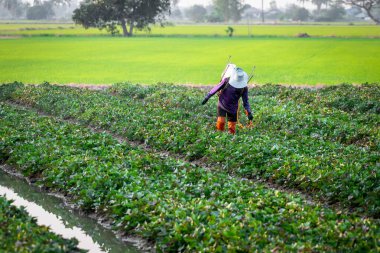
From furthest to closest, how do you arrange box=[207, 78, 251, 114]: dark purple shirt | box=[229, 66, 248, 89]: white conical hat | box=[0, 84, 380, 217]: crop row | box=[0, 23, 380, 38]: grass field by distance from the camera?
box=[0, 23, 380, 38]: grass field
box=[207, 78, 251, 114]: dark purple shirt
box=[229, 66, 248, 89]: white conical hat
box=[0, 84, 380, 217]: crop row

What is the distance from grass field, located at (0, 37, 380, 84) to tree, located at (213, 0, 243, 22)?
3580 inches

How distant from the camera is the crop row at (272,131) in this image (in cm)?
1207

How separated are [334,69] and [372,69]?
2.59 meters

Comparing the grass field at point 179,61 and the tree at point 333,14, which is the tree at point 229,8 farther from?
the grass field at point 179,61

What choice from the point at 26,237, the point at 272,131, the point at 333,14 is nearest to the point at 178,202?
the point at 26,237

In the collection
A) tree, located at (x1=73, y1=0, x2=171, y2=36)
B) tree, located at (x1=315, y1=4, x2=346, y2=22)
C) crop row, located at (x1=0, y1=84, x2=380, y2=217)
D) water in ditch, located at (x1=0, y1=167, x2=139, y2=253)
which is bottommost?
water in ditch, located at (x1=0, y1=167, x2=139, y2=253)

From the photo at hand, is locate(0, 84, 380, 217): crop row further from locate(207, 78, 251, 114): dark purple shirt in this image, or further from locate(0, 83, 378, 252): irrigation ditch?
locate(207, 78, 251, 114): dark purple shirt

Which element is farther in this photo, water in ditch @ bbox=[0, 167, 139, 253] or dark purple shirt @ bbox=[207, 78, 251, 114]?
dark purple shirt @ bbox=[207, 78, 251, 114]

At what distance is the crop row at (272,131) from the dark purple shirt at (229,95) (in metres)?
0.79

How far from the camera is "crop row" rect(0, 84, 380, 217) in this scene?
12070 millimetres

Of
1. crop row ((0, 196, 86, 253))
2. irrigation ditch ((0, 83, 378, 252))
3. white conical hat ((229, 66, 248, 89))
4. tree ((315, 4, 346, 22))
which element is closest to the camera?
crop row ((0, 196, 86, 253))

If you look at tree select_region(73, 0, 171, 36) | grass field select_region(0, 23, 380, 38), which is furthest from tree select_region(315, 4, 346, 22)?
tree select_region(73, 0, 171, 36)

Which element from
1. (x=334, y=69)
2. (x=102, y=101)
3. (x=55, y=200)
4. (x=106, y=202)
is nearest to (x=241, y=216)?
(x=106, y=202)

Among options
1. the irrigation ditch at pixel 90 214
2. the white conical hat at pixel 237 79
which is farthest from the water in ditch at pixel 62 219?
the white conical hat at pixel 237 79
